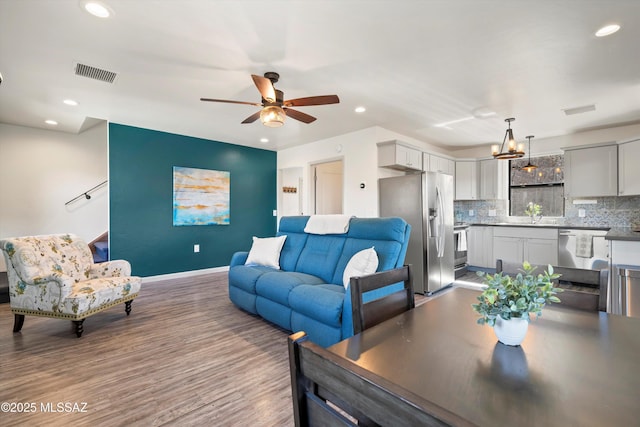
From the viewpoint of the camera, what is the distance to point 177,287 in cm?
447

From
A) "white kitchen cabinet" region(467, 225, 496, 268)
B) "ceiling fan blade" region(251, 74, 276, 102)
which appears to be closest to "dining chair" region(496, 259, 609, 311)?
"ceiling fan blade" region(251, 74, 276, 102)

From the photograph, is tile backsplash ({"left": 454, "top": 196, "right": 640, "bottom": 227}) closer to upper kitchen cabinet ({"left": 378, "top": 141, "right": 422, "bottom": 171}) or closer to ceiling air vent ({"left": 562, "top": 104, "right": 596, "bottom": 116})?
ceiling air vent ({"left": 562, "top": 104, "right": 596, "bottom": 116})

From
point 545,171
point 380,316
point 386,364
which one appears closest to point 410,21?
point 380,316

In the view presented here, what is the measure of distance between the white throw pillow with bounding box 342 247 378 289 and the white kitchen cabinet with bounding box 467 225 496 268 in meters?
3.92

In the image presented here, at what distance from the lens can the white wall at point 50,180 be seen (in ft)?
15.4

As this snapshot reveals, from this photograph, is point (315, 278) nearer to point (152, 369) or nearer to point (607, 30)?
point (152, 369)

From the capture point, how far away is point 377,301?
1.21 metres

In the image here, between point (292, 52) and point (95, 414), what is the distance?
2.94 meters

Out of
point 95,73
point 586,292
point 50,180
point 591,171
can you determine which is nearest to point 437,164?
point 591,171

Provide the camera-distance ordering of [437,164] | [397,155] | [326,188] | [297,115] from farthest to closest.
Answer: [326,188]
[437,164]
[397,155]
[297,115]

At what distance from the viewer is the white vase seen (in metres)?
0.89

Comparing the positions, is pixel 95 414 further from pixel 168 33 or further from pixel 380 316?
pixel 168 33

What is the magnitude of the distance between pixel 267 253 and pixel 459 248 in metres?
3.52

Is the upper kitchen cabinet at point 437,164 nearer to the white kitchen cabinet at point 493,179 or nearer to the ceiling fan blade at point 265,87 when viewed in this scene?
the white kitchen cabinet at point 493,179
